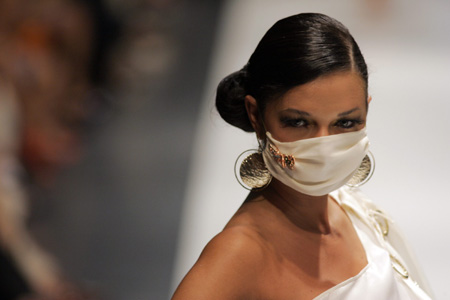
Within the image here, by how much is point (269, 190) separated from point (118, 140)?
3.37 meters

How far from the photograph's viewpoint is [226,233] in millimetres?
1683

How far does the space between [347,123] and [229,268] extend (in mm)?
496

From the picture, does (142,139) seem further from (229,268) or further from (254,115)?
(229,268)

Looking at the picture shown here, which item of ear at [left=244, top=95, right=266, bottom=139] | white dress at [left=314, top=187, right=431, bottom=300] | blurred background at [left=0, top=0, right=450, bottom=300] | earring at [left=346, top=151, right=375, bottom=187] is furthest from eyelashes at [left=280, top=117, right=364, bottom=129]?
blurred background at [left=0, top=0, right=450, bottom=300]

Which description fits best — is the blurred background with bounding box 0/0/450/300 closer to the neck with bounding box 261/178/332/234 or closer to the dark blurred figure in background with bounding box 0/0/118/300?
the dark blurred figure in background with bounding box 0/0/118/300

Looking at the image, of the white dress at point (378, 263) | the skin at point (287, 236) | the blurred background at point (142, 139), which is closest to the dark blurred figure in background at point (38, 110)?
the blurred background at point (142, 139)

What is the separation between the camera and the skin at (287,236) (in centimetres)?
159

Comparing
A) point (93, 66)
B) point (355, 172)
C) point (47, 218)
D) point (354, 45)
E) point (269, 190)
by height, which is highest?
point (354, 45)

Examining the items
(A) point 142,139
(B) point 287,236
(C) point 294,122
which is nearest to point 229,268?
(B) point 287,236

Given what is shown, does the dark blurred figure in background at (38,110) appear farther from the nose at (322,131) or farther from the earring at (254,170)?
the nose at (322,131)

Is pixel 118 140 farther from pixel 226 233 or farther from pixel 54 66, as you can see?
pixel 226 233

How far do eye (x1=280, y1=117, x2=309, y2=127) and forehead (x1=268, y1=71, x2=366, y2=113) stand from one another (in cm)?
3

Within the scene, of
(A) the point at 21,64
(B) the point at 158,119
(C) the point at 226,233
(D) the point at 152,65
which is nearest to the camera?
(C) the point at 226,233

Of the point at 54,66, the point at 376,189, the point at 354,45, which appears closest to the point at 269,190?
the point at 354,45
